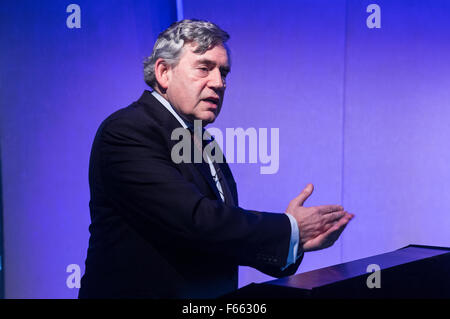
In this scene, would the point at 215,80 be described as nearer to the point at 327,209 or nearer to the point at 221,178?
the point at 221,178

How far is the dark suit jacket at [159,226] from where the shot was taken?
1.15 m

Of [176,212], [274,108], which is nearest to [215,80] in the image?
[176,212]

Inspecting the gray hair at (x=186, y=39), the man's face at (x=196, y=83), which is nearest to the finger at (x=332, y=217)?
the man's face at (x=196, y=83)

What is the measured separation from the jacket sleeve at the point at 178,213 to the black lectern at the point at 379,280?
5.8 inches

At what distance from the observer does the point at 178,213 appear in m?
1.15

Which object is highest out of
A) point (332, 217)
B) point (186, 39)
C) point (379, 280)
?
point (186, 39)

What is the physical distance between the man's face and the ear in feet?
0.04

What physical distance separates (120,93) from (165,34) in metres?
1.32

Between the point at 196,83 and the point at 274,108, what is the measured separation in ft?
4.98

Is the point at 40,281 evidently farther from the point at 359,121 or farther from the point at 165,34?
the point at 359,121

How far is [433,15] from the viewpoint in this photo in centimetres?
311

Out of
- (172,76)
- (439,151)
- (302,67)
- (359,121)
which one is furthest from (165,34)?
(439,151)

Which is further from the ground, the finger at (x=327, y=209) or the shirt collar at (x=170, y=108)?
the shirt collar at (x=170, y=108)

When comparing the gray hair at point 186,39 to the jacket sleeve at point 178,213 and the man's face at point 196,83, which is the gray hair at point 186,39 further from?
the jacket sleeve at point 178,213
